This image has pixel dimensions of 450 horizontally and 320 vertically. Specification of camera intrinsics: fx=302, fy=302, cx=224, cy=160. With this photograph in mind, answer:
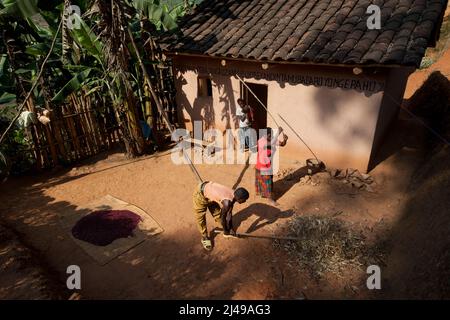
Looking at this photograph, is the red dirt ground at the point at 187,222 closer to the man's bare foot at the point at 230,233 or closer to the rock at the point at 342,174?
the man's bare foot at the point at 230,233

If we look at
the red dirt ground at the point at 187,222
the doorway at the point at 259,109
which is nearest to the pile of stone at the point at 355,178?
the red dirt ground at the point at 187,222

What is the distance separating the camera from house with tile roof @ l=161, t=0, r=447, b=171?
21.7 ft

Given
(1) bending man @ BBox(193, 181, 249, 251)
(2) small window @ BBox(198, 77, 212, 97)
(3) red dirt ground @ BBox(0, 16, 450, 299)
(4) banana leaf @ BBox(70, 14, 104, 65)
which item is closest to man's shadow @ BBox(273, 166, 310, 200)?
(3) red dirt ground @ BBox(0, 16, 450, 299)

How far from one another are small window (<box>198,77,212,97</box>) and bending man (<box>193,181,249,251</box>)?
544 centimetres

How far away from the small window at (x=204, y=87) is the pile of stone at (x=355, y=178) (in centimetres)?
481

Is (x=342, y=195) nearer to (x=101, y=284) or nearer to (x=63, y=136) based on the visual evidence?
(x=101, y=284)

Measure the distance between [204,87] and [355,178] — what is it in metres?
5.56

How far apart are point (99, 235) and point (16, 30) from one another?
21.9 ft

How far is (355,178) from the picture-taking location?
7.61m

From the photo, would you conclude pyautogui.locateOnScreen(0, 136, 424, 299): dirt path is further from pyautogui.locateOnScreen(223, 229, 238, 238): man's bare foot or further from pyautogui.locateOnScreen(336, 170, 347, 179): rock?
pyautogui.locateOnScreen(336, 170, 347, 179): rock

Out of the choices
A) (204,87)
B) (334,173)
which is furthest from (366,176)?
(204,87)

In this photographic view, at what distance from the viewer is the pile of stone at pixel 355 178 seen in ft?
24.1

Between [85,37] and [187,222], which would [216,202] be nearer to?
[187,222]
